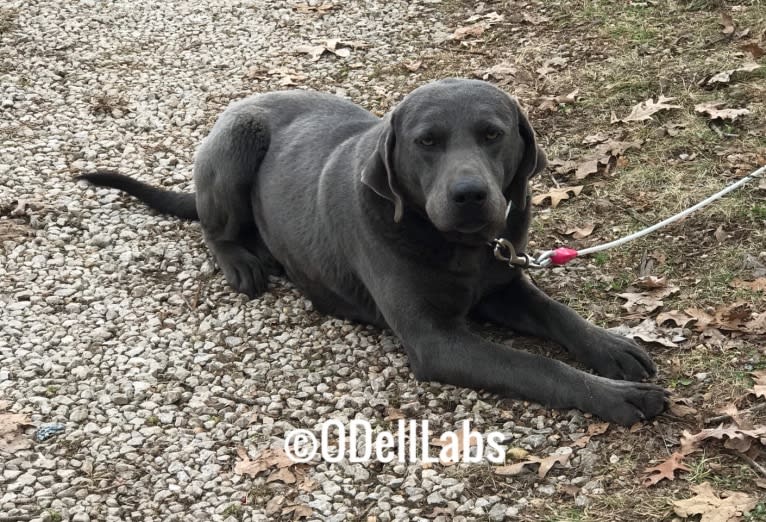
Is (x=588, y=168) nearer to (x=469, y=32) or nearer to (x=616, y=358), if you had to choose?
(x=616, y=358)

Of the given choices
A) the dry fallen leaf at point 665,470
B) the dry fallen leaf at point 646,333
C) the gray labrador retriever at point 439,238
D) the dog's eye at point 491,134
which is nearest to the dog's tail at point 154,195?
the gray labrador retriever at point 439,238

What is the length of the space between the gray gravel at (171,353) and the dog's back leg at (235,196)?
14cm

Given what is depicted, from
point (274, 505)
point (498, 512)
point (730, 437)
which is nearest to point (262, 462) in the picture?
point (274, 505)

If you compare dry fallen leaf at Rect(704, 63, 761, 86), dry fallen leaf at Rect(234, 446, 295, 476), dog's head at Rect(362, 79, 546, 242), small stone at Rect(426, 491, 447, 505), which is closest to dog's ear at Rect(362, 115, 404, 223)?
dog's head at Rect(362, 79, 546, 242)

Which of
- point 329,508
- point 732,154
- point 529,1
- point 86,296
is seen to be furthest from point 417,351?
point 529,1

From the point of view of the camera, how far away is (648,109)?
22.1ft

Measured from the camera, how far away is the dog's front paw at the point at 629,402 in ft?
13.3

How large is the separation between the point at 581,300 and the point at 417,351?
3.33 ft

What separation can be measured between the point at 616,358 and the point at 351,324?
140 centimetres

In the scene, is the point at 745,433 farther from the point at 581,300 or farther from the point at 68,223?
Result: the point at 68,223

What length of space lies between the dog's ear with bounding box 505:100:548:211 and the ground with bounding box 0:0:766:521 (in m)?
0.74

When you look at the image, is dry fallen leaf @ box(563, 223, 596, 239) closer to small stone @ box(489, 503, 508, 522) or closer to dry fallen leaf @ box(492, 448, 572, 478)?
dry fallen leaf @ box(492, 448, 572, 478)

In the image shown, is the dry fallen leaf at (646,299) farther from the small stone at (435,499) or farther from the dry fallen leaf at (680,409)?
the small stone at (435,499)

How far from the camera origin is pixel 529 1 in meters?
8.95
